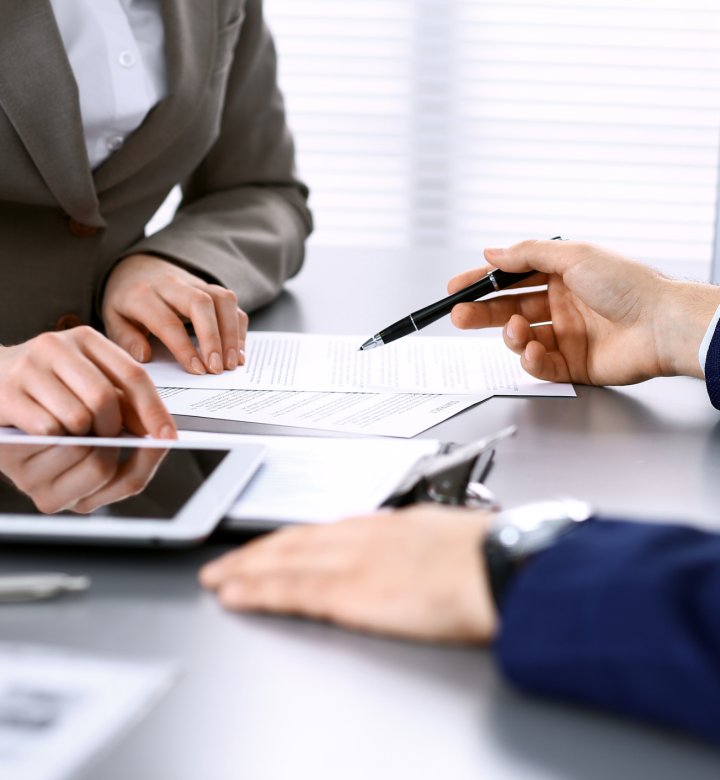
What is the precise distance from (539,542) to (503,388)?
54 cm

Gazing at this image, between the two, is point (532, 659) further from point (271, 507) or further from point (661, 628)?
point (271, 507)

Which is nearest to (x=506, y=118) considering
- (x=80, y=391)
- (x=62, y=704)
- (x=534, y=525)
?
(x=80, y=391)

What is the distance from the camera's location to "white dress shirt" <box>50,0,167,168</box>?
49.3 inches

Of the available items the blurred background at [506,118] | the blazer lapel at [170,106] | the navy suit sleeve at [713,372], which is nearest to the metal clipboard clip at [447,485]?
the navy suit sleeve at [713,372]

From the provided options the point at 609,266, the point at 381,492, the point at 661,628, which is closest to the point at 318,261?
the point at 609,266

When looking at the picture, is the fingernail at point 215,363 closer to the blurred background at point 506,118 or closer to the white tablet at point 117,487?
the white tablet at point 117,487

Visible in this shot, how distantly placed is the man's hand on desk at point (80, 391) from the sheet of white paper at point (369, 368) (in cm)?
21

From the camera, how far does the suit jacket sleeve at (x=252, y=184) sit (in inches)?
55.5

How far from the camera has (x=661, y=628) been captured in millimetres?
446

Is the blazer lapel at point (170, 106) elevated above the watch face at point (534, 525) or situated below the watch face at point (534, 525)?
above

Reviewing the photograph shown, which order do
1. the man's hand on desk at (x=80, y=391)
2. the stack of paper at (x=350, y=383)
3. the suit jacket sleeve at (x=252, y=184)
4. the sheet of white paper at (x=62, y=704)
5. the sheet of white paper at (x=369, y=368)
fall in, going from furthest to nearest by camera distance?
1. the suit jacket sleeve at (x=252, y=184)
2. the sheet of white paper at (x=369, y=368)
3. the stack of paper at (x=350, y=383)
4. the man's hand on desk at (x=80, y=391)
5. the sheet of white paper at (x=62, y=704)

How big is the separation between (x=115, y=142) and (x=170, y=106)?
3.1 inches

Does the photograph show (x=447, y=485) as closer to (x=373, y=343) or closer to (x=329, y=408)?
(x=329, y=408)

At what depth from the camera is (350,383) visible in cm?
104
